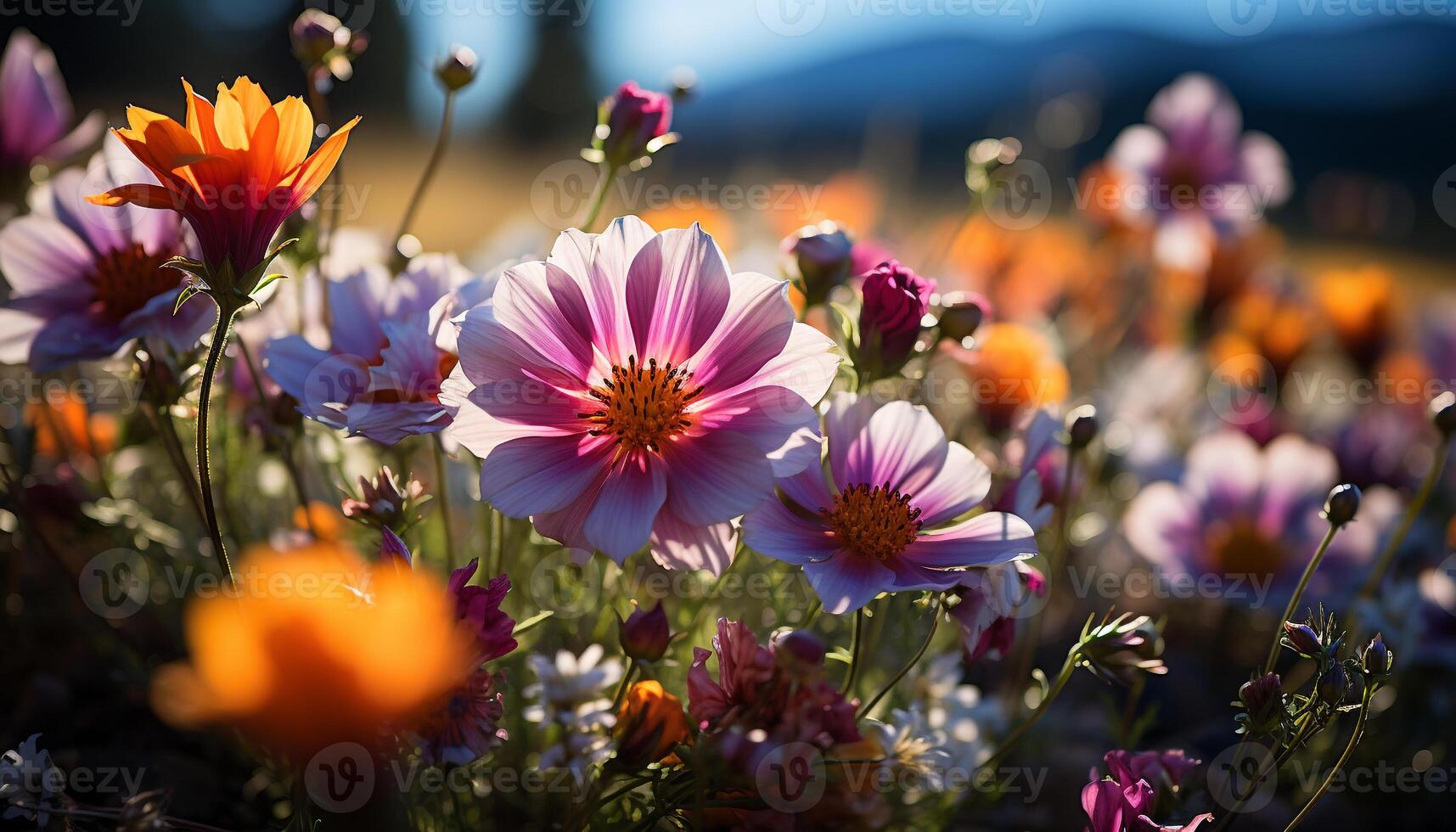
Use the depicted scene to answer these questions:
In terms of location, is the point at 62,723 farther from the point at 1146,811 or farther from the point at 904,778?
the point at 1146,811

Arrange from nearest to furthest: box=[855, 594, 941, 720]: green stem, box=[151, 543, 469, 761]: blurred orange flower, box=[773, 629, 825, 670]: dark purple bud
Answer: box=[151, 543, 469, 761]: blurred orange flower < box=[773, 629, 825, 670]: dark purple bud < box=[855, 594, 941, 720]: green stem

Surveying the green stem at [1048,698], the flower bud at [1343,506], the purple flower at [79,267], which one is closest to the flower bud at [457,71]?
the purple flower at [79,267]

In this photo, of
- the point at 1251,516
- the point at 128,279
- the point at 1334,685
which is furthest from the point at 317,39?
the point at 1251,516

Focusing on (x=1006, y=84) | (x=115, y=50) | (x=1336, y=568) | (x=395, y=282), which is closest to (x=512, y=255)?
(x=395, y=282)

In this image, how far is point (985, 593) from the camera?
677 millimetres

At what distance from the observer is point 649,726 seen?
2.15 ft

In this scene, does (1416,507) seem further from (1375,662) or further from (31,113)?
(31,113)

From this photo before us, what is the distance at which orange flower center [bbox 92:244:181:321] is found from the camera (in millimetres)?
851

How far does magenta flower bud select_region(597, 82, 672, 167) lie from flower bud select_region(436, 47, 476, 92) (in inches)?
5.1

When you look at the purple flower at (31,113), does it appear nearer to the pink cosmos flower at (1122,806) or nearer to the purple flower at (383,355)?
the purple flower at (383,355)

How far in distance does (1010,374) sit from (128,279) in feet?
3.32

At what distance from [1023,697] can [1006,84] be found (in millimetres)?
22498

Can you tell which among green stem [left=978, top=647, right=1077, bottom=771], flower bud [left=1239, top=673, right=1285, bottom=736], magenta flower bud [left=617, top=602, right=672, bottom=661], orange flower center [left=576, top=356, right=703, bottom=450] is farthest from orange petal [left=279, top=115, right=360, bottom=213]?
flower bud [left=1239, top=673, right=1285, bottom=736]

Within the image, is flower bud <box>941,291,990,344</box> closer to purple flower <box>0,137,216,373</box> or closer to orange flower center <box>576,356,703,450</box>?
orange flower center <box>576,356,703,450</box>
